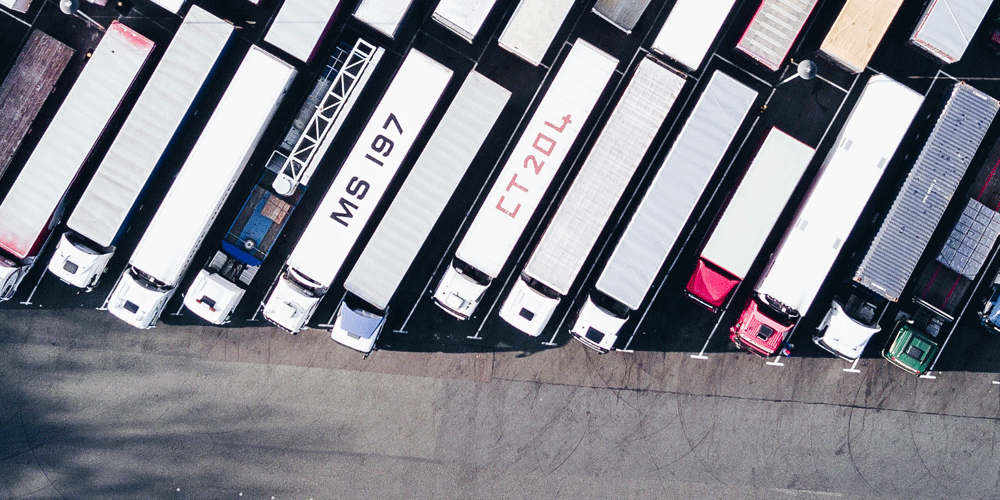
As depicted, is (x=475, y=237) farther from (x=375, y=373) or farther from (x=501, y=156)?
(x=375, y=373)

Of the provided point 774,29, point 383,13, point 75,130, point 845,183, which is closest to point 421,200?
point 383,13

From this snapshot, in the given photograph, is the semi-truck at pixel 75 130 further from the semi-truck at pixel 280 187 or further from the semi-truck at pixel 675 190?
the semi-truck at pixel 675 190

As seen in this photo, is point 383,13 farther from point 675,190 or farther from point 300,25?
point 675,190

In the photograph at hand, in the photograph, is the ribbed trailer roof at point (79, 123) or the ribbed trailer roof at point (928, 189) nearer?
the ribbed trailer roof at point (79, 123)

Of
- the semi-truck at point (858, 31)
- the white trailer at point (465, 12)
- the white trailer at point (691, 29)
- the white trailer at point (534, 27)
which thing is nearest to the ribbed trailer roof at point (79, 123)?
the white trailer at point (465, 12)

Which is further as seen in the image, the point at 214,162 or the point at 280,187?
the point at 280,187

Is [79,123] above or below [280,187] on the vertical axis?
below

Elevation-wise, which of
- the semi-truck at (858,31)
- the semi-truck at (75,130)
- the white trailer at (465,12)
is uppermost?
Answer: the semi-truck at (858,31)
